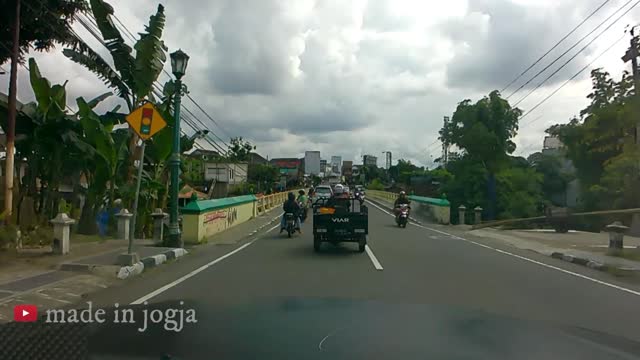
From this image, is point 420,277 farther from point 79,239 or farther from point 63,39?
point 63,39

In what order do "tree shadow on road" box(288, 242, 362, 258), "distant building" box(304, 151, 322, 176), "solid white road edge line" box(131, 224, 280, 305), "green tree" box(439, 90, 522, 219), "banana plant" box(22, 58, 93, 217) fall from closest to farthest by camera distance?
"solid white road edge line" box(131, 224, 280, 305)
"tree shadow on road" box(288, 242, 362, 258)
"banana plant" box(22, 58, 93, 217)
"green tree" box(439, 90, 522, 219)
"distant building" box(304, 151, 322, 176)

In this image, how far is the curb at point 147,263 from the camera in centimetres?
1202

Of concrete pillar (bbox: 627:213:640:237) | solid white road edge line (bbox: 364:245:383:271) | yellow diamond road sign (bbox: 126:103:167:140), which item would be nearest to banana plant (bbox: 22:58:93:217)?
yellow diamond road sign (bbox: 126:103:167:140)

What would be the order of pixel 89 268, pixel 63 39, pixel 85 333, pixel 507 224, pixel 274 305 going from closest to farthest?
pixel 85 333, pixel 274 305, pixel 89 268, pixel 63 39, pixel 507 224

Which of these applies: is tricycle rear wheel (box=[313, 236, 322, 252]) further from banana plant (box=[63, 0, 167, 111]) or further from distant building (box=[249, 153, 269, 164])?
distant building (box=[249, 153, 269, 164])

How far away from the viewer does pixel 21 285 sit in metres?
10.1

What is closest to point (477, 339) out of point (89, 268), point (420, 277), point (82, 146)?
point (420, 277)

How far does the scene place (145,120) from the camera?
1313 cm

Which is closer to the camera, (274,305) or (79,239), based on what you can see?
(274,305)

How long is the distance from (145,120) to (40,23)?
5.74 metres

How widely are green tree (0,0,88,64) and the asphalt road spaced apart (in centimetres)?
736

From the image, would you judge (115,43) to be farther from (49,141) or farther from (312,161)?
(312,161)

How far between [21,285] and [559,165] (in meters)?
57.5

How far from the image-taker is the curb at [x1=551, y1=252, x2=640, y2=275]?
46.3 feet
